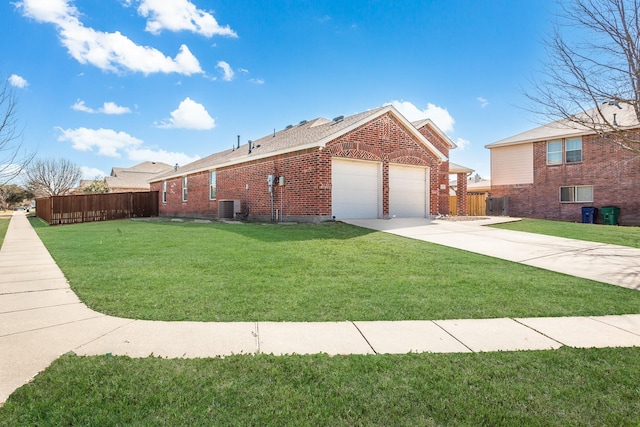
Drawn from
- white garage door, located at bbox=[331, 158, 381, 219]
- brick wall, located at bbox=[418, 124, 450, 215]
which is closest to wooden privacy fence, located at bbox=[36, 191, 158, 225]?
white garage door, located at bbox=[331, 158, 381, 219]

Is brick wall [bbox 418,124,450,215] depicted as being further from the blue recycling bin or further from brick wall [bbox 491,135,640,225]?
the blue recycling bin

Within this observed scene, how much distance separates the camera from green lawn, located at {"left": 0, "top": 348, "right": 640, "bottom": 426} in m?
2.03

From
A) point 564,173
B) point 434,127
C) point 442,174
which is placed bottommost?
point 564,173

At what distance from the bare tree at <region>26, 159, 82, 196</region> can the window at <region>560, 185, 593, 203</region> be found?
53758mm

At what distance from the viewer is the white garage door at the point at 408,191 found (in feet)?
48.6

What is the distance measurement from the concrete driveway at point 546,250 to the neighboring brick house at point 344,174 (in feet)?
7.68

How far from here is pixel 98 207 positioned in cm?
2239

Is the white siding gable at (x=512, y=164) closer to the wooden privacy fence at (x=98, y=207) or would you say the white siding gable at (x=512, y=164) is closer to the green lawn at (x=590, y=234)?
the green lawn at (x=590, y=234)

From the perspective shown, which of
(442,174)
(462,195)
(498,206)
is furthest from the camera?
(498,206)

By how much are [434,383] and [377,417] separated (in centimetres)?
61

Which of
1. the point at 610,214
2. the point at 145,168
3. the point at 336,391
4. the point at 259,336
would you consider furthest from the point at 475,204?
the point at 145,168

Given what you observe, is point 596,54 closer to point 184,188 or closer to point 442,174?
point 442,174

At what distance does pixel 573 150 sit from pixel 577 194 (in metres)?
2.65

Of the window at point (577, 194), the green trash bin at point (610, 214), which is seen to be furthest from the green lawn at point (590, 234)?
the window at point (577, 194)
